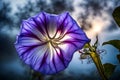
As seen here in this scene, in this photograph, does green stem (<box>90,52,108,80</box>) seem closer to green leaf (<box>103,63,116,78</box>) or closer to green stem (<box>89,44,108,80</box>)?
green stem (<box>89,44,108,80</box>)

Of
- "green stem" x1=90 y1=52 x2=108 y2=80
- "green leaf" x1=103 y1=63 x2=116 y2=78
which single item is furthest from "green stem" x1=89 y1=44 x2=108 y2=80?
"green leaf" x1=103 y1=63 x2=116 y2=78

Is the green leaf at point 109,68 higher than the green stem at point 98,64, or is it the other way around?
the green stem at point 98,64

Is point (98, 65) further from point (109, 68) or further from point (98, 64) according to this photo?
point (109, 68)

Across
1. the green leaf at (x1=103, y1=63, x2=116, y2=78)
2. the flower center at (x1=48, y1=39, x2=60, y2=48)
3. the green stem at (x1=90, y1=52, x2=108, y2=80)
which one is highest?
the flower center at (x1=48, y1=39, x2=60, y2=48)

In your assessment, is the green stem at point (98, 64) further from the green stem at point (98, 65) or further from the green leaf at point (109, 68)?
the green leaf at point (109, 68)

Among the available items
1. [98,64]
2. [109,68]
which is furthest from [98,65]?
[109,68]

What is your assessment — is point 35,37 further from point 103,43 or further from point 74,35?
point 103,43

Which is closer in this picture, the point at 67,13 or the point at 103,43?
the point at 67,13

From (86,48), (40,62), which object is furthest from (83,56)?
(40,62)

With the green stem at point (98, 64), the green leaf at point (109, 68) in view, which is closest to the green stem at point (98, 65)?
the green stem at point (98, 64)
